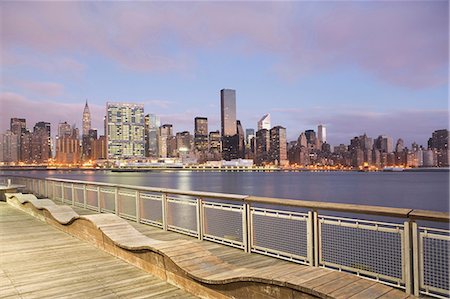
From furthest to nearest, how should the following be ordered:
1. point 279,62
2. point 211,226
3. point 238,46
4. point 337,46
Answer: point 279,62
point 337,46
point 238,46
point 211,226

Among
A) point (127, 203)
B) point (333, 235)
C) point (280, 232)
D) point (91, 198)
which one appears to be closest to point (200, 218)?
point (280, 232)

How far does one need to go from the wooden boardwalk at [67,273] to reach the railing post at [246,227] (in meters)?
1.84

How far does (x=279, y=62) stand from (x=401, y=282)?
189878 mm

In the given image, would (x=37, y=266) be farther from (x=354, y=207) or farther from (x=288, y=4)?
(x=288, y=4)

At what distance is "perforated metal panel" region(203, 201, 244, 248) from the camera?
6895mm

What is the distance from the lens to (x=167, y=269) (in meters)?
5.20

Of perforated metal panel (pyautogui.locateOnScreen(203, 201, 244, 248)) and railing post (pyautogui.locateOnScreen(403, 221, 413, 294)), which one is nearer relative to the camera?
railing post (pyautogui.locateOnScreen(403, 221, 413, 294))

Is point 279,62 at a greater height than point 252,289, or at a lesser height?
greater

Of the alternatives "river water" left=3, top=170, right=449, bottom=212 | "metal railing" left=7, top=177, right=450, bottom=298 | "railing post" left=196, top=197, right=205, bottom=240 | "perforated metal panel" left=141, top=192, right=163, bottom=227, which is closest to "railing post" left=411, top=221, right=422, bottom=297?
"metal railing" left=7, top=177, right=450, bottom=298

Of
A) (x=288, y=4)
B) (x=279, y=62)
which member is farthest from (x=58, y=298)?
(x=279, y=62)

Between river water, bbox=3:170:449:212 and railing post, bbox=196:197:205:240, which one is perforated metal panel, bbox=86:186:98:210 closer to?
railing post, bbox=196:197:205:240

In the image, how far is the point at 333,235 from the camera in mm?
5348

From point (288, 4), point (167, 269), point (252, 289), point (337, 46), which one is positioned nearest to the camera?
point (252, 289)

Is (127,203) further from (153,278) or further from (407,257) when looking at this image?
(407,257)
